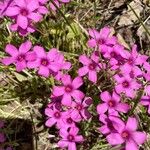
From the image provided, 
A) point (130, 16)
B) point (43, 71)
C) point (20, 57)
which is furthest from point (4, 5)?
point (130, 16)

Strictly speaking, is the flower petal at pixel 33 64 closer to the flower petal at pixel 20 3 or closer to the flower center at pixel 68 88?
the flower center at pixel 68 88

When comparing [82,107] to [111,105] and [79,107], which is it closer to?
[79,107]

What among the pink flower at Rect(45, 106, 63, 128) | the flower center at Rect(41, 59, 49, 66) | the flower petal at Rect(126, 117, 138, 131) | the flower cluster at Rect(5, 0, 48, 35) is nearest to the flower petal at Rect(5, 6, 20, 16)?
the flower cluster at Rect(5, 0, 48, 35)

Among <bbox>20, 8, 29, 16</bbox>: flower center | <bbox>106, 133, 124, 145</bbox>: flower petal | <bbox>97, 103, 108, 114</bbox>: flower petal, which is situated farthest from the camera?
<bbox>20, 8, 29, 16</bbox>: flower center

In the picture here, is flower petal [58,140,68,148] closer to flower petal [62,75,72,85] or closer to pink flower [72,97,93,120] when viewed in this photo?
pink flower [72,97,93,120]

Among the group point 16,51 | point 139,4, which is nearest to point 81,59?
point 16,51

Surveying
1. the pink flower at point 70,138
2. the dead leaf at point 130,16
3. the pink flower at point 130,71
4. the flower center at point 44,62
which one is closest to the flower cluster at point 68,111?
the pink flower at point 70,138
